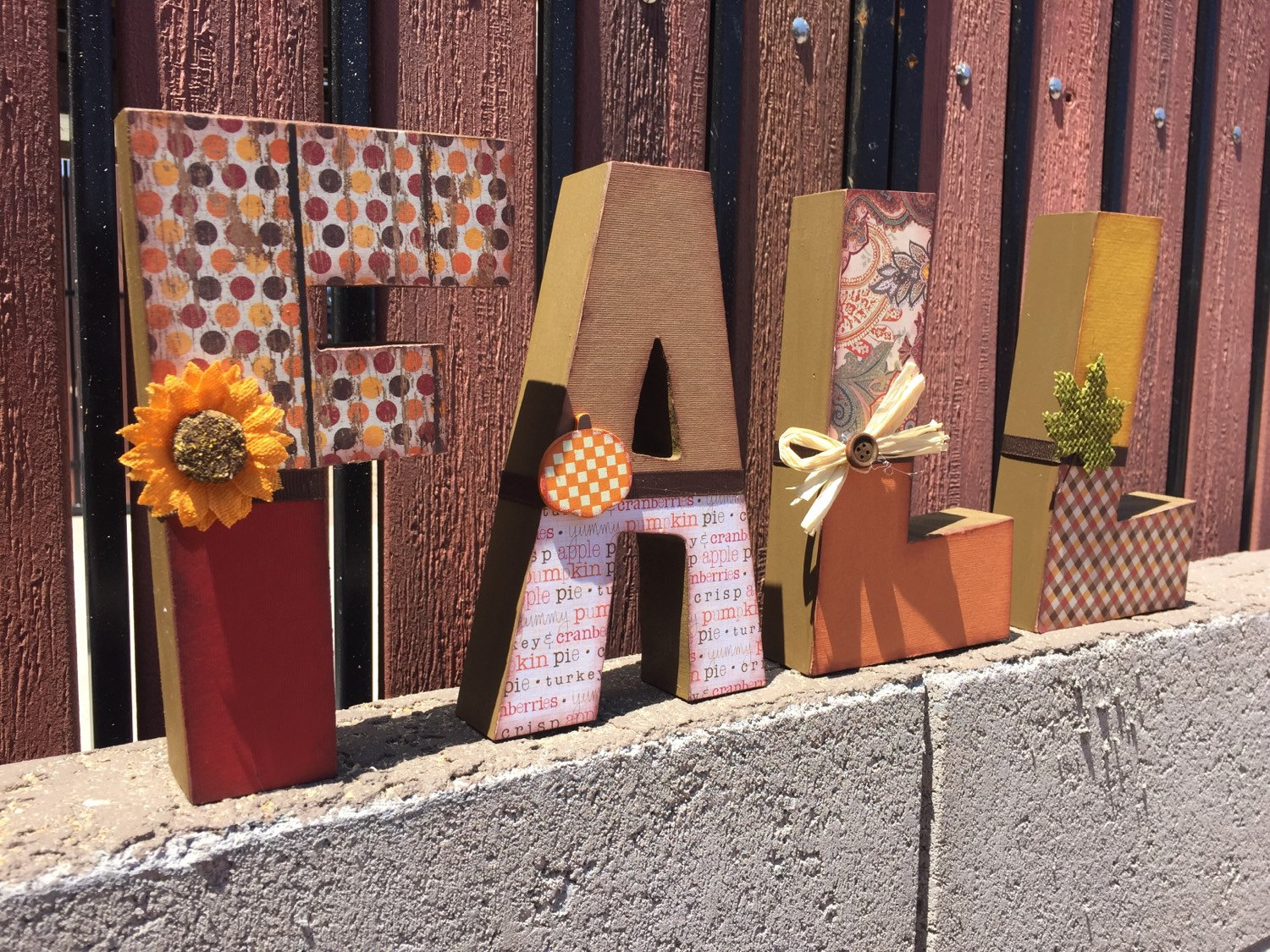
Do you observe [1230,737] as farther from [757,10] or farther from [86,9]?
[86,9]

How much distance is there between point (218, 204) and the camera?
1.02m

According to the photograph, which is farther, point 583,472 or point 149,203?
point 583,472

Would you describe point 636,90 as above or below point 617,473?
above

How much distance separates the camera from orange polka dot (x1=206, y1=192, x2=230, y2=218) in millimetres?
1016

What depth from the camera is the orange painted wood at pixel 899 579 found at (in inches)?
57.1

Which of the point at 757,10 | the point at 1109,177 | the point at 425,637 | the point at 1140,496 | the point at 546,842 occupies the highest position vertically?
the point at 757,10

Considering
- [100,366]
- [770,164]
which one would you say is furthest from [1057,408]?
[100,366]

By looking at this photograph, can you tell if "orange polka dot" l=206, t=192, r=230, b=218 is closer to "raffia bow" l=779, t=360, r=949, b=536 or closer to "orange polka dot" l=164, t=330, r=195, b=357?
A: "orange polka dot" l=164, t=330, r=195, b=357

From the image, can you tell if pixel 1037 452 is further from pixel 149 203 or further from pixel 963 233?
pixel 149 203

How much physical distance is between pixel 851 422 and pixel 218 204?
853mm

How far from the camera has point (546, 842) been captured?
1.16 meters

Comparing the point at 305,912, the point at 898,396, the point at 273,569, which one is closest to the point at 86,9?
the point at 273,569

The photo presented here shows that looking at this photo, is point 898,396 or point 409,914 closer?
point 409,914

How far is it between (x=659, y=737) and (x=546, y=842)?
0.59 feet
